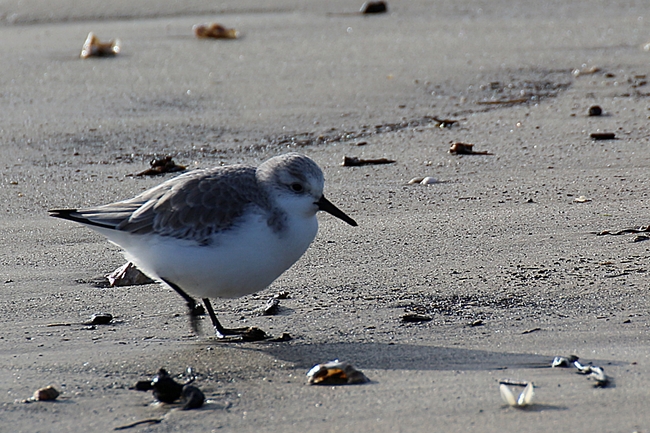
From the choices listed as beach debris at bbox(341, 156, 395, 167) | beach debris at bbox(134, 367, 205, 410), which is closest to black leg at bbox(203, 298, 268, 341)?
beach debris at bbox(134, 367, 205, 410)

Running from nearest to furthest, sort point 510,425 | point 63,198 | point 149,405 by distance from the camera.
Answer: point 510,425, point 149,405, point 63,198

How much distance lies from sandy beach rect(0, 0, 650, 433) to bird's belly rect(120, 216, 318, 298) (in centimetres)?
22

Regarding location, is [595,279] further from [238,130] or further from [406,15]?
[406,15]

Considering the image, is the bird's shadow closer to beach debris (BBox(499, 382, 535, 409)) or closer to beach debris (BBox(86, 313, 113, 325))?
beach debris (BBox(499, 382, 535, 409))

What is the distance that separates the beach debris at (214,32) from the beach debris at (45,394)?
6.34 meters

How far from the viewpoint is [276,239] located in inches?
128

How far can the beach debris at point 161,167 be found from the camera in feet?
17.1

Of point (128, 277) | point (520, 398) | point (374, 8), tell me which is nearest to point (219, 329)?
point (128, 277)

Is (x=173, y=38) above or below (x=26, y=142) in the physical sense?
above

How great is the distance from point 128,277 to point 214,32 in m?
5.18

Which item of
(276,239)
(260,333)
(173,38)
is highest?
(173,38)

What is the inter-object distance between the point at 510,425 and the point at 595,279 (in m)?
1.37

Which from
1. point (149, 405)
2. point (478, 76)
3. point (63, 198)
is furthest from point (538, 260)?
point (478, 76)

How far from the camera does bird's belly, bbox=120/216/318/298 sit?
10.5 ft
